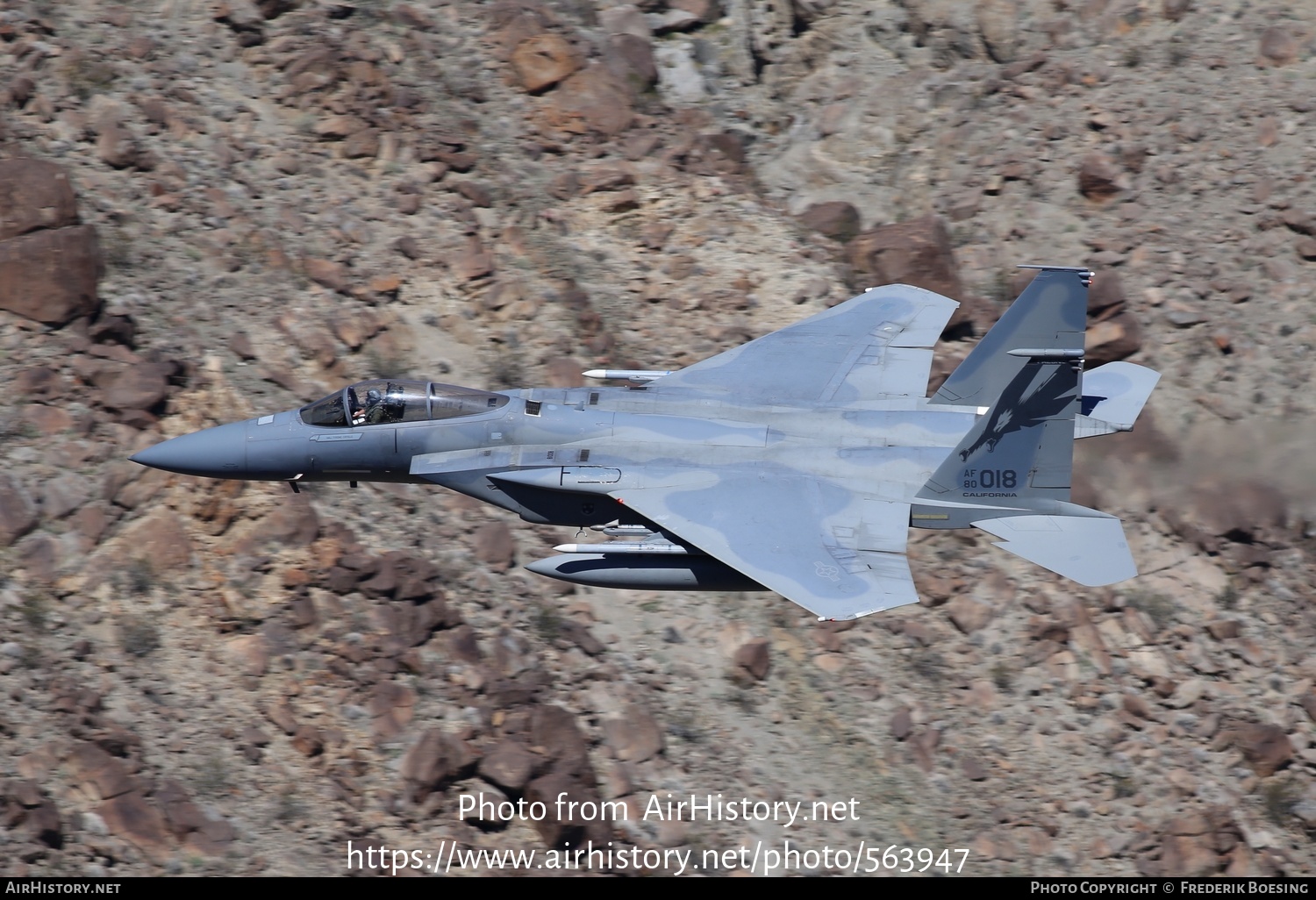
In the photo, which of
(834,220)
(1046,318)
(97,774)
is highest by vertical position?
(1046,318)

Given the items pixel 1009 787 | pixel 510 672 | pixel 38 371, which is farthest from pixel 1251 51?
pixel 38 371

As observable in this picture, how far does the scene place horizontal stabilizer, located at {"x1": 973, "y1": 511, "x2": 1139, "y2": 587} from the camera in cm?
1983

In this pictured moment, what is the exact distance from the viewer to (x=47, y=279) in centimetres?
2544

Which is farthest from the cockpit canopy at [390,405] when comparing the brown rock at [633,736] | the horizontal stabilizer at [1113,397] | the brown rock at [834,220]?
the brown rock at [834,220]

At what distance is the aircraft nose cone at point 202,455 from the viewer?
2108cm

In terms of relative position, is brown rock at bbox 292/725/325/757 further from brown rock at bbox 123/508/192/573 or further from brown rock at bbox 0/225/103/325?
brown rock at bbox 0/225/103/325

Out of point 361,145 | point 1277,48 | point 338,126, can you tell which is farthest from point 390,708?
point 1277,48

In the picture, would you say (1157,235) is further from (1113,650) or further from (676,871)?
(676,871)

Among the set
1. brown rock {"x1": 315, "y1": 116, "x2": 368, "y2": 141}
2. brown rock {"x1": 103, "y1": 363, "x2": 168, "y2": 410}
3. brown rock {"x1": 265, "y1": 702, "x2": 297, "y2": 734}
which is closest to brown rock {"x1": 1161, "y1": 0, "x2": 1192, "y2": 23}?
brown rock {"x1": 315, "y1": 116, "x2": 368, "y2": 141}

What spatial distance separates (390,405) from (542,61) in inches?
529

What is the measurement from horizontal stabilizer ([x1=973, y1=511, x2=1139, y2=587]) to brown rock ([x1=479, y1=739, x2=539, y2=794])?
7.91 metres

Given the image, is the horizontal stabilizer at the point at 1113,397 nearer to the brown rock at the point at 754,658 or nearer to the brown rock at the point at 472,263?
the brown rock at the point at 754,658

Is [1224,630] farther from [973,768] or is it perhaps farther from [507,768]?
[507,768]

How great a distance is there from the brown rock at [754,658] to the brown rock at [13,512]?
1169cm
